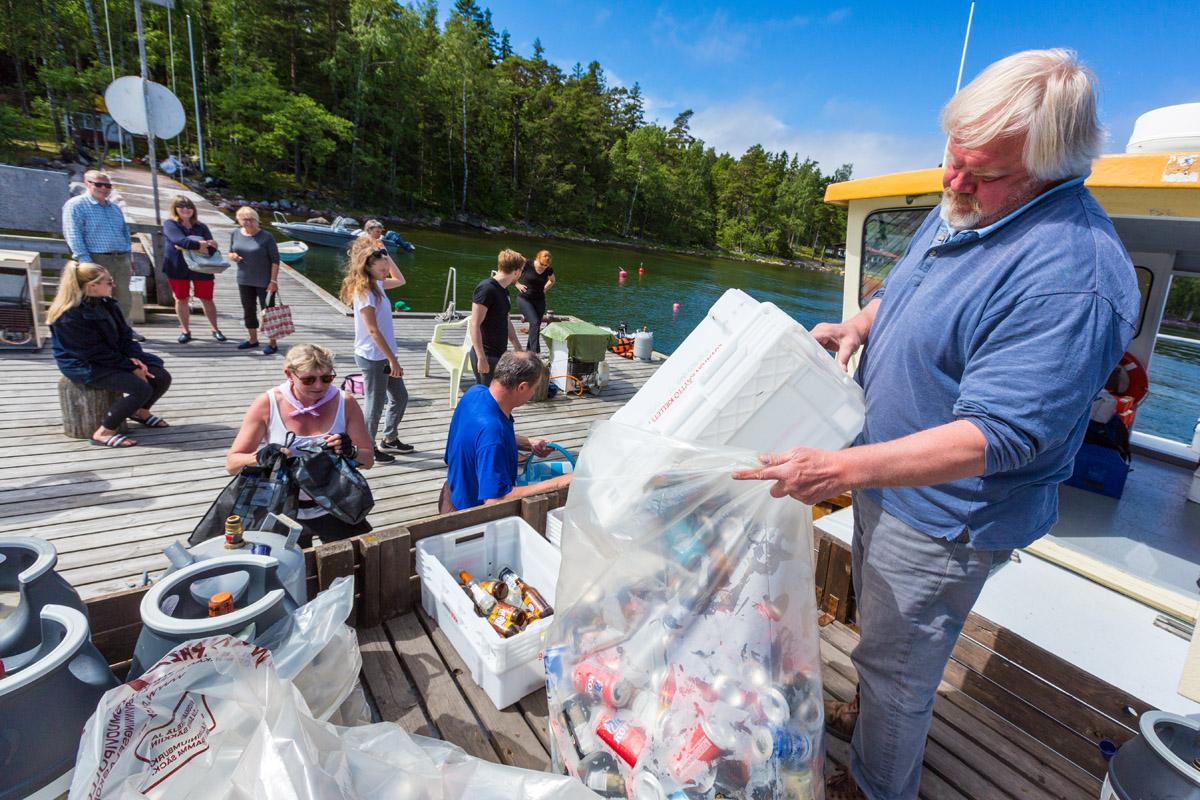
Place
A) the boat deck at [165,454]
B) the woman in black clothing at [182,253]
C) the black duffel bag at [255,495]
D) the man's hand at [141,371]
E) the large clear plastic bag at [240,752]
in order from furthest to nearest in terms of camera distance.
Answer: the woman in black clothing at [182,253]
the man's hand at [141,371]
the boat deck at [165,454]
the black duffel bag at [255,495]
the large clear plastic bag at [240,752]

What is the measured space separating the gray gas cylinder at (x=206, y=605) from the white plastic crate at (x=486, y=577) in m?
0.55

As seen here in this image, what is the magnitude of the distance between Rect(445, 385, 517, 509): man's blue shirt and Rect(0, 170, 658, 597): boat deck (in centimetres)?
135

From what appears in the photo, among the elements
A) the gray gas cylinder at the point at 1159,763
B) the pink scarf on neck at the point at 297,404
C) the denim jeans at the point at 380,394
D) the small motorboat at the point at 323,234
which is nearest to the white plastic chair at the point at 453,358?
the denim jeans at the point at 380,394

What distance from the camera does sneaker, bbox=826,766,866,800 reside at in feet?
5.29

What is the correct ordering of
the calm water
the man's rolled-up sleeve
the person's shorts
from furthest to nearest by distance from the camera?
the person's shorts
the calm water
the man's rolled-up sleeve

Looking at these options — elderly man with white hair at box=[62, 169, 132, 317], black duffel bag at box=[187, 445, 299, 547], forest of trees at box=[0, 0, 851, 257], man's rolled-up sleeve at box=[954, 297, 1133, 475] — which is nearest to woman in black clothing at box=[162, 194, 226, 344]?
elderly man with white hair at box=[62, 169, 132, 317]

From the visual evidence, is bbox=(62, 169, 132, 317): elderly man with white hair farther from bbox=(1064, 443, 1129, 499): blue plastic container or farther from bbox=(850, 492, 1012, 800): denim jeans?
bbox=(1064, 443, 1129, 499): blue plastic container

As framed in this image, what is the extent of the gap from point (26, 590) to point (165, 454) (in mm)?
3728

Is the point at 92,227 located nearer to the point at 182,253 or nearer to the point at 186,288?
the point at 182,253

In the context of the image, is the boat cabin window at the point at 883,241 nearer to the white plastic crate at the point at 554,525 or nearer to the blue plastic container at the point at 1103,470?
the blue plastic container at the point at 1103,470

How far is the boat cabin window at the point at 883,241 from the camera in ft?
9.82

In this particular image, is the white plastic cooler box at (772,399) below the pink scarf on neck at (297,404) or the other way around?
the other way around

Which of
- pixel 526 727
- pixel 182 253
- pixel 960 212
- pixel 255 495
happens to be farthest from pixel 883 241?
pixel 182 253

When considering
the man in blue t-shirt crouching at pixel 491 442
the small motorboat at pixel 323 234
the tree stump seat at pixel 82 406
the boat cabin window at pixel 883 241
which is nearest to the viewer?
the man in blue t-shirt crouching at pixel 491 442
